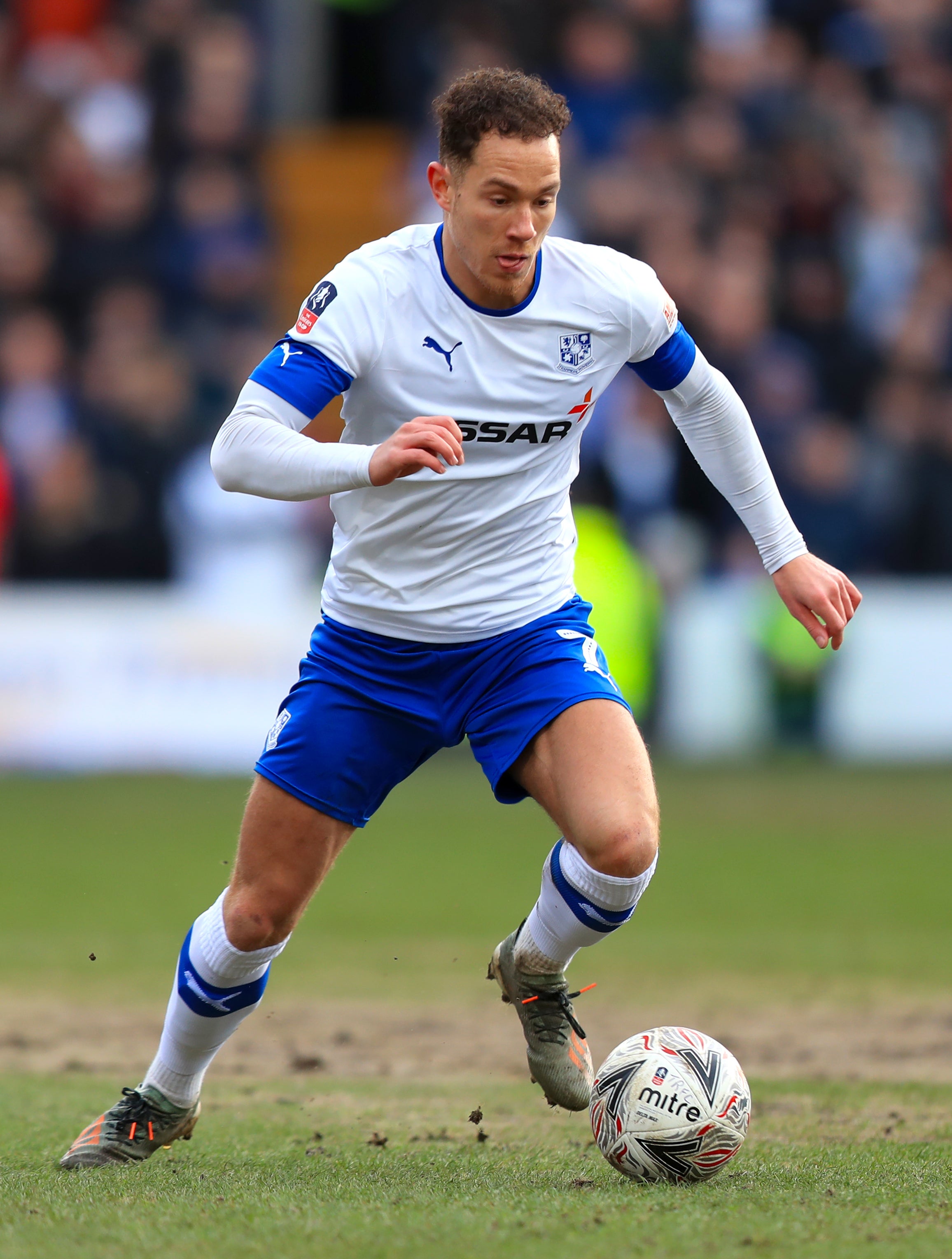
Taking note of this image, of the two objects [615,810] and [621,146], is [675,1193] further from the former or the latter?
[621,146]

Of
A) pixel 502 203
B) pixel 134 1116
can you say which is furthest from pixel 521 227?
pixel 134 1116

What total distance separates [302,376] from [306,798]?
1.12 m

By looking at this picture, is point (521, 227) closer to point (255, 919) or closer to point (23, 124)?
point (255, 919)

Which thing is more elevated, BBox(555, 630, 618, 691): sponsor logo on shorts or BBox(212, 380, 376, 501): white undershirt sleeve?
BBox(212, 380, 376, 501): white undershirt sleeve

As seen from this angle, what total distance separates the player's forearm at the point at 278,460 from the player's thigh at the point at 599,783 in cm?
91

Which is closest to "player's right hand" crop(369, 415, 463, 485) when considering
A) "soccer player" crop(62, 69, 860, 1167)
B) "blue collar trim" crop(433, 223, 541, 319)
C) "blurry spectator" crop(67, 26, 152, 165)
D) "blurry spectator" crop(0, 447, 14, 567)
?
"soccer player" crop(62, 69, 860, 1167)

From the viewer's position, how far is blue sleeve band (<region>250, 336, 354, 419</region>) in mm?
4695

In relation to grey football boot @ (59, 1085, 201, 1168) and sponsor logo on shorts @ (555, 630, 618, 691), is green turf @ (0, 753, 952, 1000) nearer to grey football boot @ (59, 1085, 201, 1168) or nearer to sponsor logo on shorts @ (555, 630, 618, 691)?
grey football boot @ (59, 1085, 201, 1168)

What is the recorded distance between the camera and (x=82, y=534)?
48.8 feet

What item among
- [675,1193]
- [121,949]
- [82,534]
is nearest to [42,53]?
[82,534]

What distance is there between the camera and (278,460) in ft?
14.9

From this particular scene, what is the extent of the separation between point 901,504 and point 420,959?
837cm

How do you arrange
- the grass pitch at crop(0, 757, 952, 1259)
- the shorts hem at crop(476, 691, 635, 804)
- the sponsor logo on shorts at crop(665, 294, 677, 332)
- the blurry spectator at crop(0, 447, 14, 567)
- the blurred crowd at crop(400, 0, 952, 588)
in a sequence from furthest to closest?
the blurred crowd at crop(400, 0, 952, 588) < the blurry spectator at crop(0, 447, 14, 567) < the sponsor logo on shorts at crop(665, 294, 677, 332) < the shorts hem at crop(476, 691, 635, 804) < the grass pitch at crop(0, 757, 952, 1259)

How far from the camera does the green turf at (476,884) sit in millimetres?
8297
